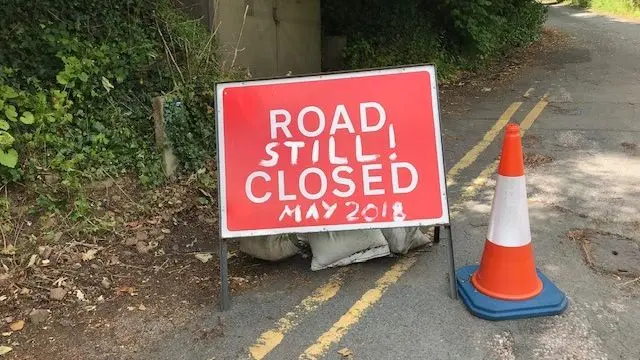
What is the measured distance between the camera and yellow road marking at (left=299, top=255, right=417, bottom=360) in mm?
2999

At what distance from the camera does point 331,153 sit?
11.4 feet

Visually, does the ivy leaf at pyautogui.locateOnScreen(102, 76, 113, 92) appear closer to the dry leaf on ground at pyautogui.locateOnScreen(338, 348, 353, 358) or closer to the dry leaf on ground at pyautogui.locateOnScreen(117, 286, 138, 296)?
the dry leaf on ground at pyautogui.locateOnScreen(117, 286, 138, 296)

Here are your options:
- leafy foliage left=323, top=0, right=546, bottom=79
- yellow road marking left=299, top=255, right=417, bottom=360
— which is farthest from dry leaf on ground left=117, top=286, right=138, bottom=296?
leafy foliage left=323, top=0, right=546, bottom=79

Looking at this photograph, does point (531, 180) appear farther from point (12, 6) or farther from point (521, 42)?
point (521, 42)

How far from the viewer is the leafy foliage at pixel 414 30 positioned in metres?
9.89

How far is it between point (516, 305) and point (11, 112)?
3560 millimetres

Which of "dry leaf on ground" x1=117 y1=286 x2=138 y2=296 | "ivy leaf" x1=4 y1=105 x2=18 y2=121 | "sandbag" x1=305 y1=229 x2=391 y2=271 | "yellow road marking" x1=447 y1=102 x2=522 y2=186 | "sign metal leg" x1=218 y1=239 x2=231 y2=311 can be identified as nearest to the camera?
"sign metal leg" x1=218 y1=239 x2=231 y2=311

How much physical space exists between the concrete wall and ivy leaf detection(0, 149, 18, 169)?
2698mm

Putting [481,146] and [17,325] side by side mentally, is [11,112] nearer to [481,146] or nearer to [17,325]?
[17,325]

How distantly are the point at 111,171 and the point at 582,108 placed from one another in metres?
6.04

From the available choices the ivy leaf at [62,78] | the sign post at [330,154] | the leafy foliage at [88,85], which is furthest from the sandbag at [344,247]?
the ivy leaf at [62,78]

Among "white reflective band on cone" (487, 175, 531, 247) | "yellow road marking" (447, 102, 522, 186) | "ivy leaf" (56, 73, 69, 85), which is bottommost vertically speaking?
"yellow road marking" (447, 102, 522, 186)

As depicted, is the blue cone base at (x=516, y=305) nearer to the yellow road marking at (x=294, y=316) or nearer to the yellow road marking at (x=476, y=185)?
the yellow road marking at (x=294, y=316)

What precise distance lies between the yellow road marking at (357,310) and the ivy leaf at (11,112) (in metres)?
2.72
